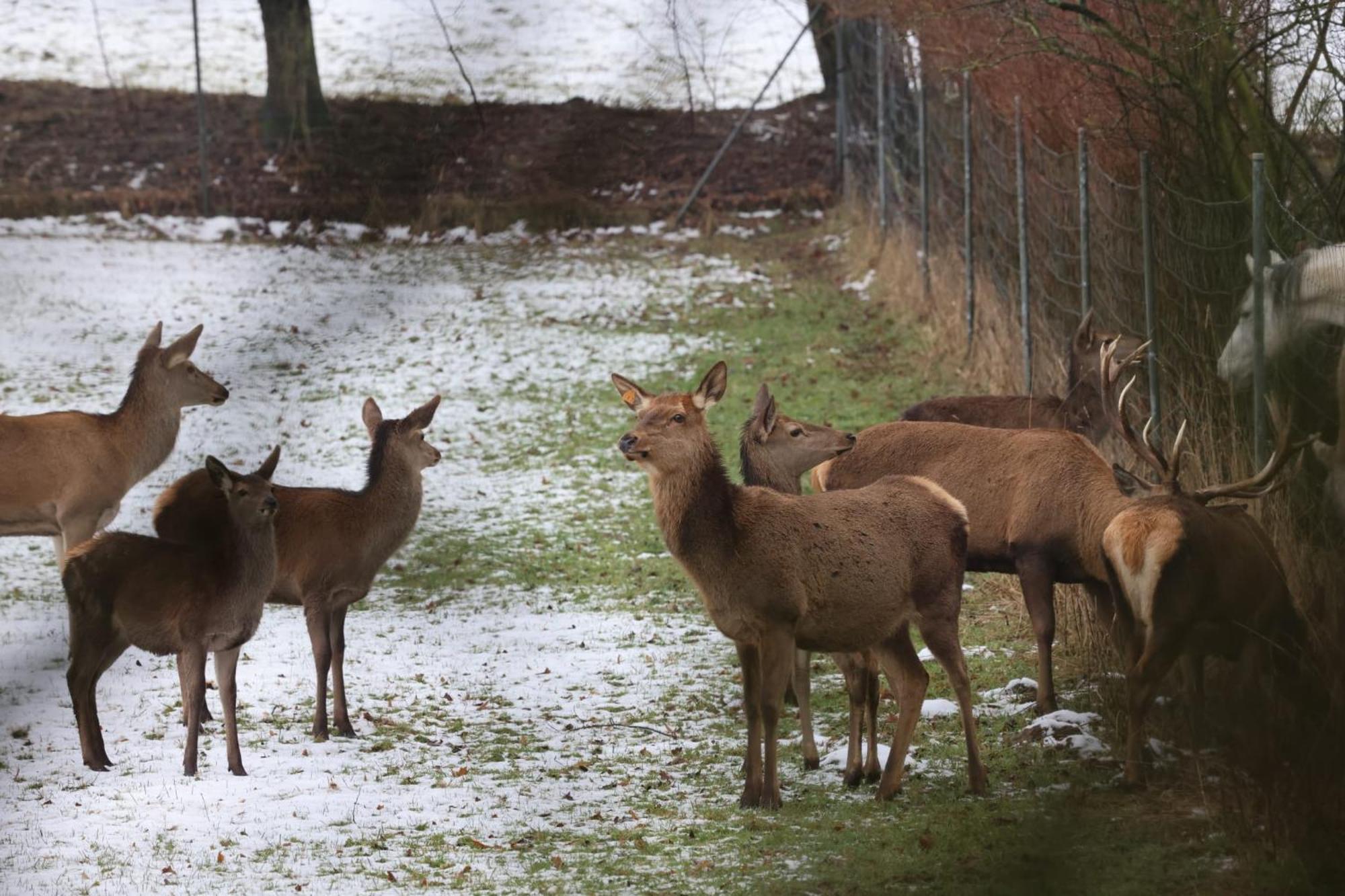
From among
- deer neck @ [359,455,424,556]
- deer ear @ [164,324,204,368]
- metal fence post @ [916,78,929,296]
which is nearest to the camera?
deer neck @ [359,455,424,556]

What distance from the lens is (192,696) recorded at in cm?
682

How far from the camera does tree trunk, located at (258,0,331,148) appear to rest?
50.4 inches

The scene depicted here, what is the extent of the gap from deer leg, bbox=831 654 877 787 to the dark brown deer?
1.01m

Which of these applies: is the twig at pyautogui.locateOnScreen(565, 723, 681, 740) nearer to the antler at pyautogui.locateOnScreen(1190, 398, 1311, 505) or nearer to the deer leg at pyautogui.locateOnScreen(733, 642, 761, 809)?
the deer leg at pyautogui.locateOnScreen(733, 642, 761, 809)

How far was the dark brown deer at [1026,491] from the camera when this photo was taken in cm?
726

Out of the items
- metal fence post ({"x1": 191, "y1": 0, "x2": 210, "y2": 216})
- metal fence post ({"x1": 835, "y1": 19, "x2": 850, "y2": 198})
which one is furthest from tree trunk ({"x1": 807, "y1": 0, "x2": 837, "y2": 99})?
metal fence post ({"x1": 191, "y1": 0, "x2": 210, "y2": 216})

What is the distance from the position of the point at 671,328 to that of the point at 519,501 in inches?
220

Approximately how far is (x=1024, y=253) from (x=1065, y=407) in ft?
11.8

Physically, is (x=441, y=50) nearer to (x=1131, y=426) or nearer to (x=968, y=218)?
(x=1131, y=426)

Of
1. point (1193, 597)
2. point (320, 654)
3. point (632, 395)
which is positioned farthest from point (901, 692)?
point (320, 654)

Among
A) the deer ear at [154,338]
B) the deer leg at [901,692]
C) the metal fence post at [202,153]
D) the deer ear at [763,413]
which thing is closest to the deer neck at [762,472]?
the deer ear at [763,413]

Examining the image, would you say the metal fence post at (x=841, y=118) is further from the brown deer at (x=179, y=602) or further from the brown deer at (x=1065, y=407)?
the brown deer at (x=179, y=602)

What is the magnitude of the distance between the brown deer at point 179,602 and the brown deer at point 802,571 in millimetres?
1945

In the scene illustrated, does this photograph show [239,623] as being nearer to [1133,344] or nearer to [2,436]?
[2,436]
